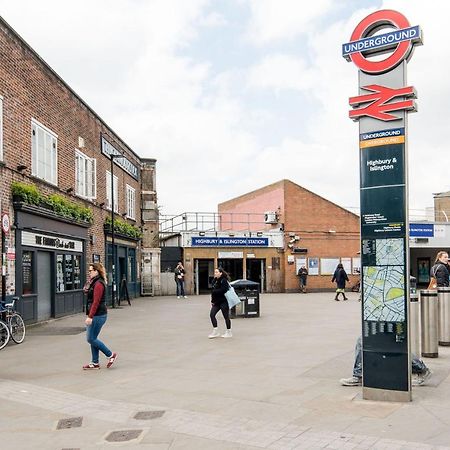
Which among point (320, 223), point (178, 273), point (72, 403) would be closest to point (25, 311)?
point (72, 403)

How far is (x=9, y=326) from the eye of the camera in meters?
12.3

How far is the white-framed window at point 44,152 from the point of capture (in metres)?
16.8

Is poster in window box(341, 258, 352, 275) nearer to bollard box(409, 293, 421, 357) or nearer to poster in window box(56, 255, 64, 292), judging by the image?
poster in window box(56, 255, 64, 292)

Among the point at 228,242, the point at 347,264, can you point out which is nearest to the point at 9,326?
the point at 228,242

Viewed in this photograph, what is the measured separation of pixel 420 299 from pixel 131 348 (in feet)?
18.8

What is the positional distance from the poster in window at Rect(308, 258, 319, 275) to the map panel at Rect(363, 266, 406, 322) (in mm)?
28374

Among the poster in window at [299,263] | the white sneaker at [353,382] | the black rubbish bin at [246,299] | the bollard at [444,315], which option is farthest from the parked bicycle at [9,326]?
the poster in window at [299,263]

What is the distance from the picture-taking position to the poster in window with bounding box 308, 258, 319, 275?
35.1m

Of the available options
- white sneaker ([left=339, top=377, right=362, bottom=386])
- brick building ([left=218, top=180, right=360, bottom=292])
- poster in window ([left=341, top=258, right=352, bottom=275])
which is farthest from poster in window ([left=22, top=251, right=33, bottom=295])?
poster in window ([left=341, top=258, right=352, bottom=275])

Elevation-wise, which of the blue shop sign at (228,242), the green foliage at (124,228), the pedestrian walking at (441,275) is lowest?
the pedestrian walking at (441,275)

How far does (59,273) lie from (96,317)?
9.50 m

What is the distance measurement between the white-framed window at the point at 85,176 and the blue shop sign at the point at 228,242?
11925mm

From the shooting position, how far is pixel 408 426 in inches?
230

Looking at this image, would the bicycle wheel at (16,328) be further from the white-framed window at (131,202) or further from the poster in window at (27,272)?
the white-framed window at (131,202)
